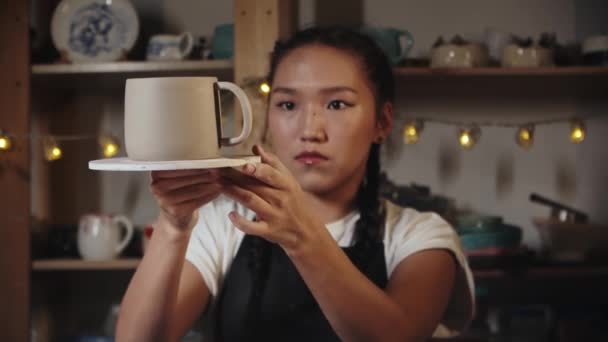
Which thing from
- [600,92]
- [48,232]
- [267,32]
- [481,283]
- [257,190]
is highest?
[267,32]

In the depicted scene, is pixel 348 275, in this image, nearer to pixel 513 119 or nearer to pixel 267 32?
pixel 267 32

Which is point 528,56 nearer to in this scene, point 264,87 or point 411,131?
point 411,131

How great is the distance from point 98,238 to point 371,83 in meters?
1.05

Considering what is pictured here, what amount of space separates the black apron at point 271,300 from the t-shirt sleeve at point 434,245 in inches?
1.3

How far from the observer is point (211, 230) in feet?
3.85

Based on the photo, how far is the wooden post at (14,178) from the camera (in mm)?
1832

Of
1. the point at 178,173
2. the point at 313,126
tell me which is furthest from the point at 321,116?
the point at 178,173

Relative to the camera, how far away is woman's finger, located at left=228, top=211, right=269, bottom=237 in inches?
30.6

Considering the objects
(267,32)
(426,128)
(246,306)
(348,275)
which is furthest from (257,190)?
(426,128)

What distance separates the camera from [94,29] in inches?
74.3

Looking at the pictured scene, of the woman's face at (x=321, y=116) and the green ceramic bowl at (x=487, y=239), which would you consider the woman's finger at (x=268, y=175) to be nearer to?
the woman's face at (x=321, y=116)

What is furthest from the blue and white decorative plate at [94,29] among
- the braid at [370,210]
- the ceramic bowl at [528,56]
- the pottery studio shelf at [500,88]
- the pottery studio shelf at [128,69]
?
the ceramic bowl at [528,56]

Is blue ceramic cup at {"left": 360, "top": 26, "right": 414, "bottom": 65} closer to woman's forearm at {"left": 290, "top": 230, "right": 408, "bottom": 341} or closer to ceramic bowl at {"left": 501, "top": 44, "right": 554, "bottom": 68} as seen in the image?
ceramic bowl at {"left": 501, "top": 44, "right": 554, "bottom": 68}

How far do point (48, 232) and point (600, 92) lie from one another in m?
1.73
